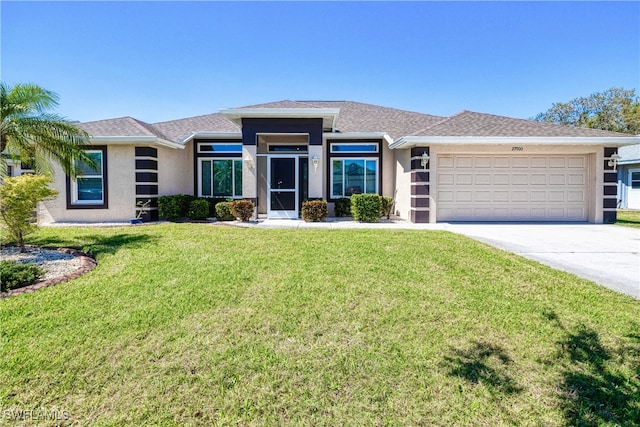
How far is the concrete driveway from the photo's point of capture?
5.85 m

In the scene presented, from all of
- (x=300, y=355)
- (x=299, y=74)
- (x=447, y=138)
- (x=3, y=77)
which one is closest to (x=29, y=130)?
(x=3, y=77)

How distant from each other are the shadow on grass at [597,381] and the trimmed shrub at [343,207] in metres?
11.4

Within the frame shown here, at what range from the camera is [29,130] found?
8.50 m

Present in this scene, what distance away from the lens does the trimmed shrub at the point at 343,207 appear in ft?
49.4

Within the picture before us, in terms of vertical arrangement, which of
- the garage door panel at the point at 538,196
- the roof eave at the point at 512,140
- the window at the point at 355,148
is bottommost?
the garage door panel at the point at 538,196

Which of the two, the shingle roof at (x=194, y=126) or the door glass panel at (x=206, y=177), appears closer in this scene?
the shingle roof at (x=194, y=126)

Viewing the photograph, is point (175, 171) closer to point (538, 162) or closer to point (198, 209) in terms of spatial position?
point (198, 209)

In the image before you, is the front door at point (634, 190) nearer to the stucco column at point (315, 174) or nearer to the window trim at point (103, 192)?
the stucco column at point (315, 174)

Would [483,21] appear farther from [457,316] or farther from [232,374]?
[232,374]

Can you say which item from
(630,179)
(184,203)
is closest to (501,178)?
(184,203)

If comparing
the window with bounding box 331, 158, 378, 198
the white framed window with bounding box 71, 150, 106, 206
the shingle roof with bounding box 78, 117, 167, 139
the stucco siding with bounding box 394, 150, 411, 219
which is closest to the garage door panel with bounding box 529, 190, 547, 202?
the stucco siding with bounding box 394, 150, 411, 219

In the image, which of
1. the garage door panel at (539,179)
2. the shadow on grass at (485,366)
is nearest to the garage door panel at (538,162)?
the garage door panel at (539,179)

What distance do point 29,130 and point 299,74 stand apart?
1448cm
